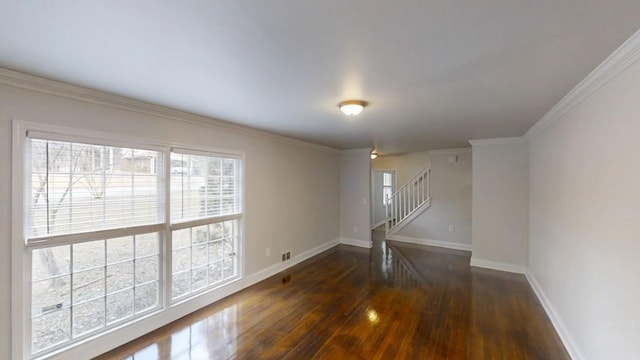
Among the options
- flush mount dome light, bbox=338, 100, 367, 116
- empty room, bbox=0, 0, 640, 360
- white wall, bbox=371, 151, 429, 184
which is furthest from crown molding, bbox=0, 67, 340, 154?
white wall, bbox=371, 151, 429, 184

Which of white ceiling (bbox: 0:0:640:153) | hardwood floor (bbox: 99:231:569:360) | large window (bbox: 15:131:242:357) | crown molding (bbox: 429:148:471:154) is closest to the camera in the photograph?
white ceiling (bbox: 0:0:640:153)

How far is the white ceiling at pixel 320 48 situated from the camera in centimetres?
121

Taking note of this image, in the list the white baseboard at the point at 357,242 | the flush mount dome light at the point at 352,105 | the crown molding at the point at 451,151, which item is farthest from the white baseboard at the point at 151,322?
the crown molding at the point at 451,151

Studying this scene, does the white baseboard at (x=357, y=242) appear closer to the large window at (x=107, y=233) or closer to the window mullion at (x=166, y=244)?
the large window at (x=107, y=233)

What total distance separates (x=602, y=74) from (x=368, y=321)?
282cm

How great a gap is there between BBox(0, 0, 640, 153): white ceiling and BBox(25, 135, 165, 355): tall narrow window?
25.9 inches

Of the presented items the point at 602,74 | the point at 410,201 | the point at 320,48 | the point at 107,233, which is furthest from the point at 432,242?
the point at 107,233

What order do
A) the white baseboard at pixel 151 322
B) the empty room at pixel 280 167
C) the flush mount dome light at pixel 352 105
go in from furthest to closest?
the flush mount dome light at pixel 352 105
the white baseboard at pixel 151 322
the empty room at pixel 280 167

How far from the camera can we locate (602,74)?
1815 mm

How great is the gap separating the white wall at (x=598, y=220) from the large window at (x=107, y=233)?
11.9 feet

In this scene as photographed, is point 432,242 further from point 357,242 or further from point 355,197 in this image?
point 355,197

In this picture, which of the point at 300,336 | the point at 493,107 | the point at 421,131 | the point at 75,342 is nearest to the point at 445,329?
the point at 300,336

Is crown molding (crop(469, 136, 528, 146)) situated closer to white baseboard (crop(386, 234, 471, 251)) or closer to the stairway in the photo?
the stairway

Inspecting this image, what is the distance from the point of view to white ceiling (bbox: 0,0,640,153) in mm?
1206
